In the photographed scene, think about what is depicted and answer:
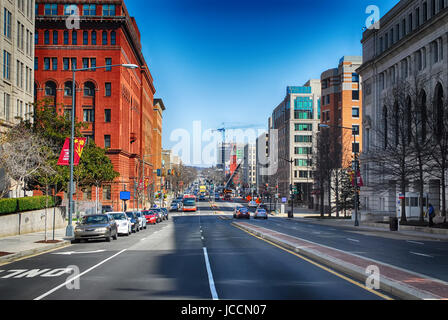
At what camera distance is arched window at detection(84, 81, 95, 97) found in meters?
80.1

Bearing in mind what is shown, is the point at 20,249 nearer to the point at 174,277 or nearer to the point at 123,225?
the point at 174,277

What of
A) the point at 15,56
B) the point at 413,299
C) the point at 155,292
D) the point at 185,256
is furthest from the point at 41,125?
the point at 413,299

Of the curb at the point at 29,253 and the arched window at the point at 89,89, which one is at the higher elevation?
the arched window at the point at 89,89

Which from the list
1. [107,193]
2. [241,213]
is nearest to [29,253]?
[241,213]

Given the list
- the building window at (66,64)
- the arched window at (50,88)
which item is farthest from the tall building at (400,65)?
the arched window at (50,88)

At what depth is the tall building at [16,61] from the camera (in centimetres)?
4558

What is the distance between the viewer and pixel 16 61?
4856cm

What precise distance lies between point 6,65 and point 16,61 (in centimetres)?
196

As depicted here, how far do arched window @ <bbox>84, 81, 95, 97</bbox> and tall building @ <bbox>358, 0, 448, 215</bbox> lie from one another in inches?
1614

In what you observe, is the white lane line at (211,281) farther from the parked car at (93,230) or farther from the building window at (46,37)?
the building window at (46,37)

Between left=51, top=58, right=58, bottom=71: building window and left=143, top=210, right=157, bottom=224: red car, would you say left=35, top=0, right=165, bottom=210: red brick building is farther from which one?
left=143, top=210, right=157, bottom=224: red car

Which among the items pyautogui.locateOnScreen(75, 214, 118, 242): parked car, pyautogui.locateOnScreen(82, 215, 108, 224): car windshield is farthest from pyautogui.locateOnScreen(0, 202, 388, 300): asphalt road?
pyautogui.locateOnScreen(82, 215, 108, 224): car windshield

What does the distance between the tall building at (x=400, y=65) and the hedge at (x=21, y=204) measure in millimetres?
28513
